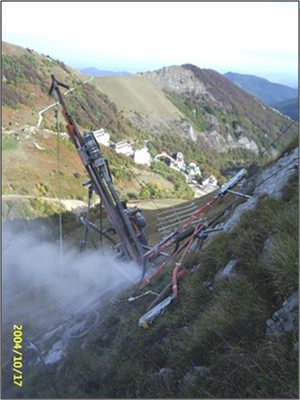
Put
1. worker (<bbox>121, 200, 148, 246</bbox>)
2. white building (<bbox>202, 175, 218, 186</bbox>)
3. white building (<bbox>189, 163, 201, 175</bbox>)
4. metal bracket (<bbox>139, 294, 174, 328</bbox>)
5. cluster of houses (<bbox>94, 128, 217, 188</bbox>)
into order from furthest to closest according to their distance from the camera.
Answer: white building (<bbox>189, 163, 201, 175</bbox>) → white building (<bbox>202, 175, 218, 186</bbox>) → cluster of houses (<bbox>94, 128, 217, 188</bbox>) → worker (<bbox>121, 200, 148, 246</bbox>) → metal bracket (<bbox>139, 294, 174, 328</bbox>)

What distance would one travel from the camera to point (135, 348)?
364 cm

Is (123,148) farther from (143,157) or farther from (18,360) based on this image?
(18,360)

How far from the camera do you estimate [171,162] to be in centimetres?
8288

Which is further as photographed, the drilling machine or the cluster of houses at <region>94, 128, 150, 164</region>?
the cluster of houses at <region>94, 128, 150, 164</region>

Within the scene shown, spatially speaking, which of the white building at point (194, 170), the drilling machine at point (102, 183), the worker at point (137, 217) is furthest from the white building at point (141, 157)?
the drilling machine at point (102, 183)

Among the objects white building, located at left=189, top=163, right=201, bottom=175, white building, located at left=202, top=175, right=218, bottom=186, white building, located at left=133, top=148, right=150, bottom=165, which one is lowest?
white building, located at left=202, top=175, right=218, bottom=186

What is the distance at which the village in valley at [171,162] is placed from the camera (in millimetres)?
68250

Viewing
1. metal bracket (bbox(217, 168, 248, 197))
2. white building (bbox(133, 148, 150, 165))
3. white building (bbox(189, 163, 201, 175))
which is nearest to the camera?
metal bracket (bbox(217, 168, 248, 197))

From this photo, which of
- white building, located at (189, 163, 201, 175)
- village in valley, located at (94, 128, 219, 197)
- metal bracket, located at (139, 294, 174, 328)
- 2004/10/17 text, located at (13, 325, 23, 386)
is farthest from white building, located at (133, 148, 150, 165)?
metal bracket, located at (139, 294, 174, 328)

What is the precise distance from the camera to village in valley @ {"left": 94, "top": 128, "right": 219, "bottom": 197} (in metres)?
68.2

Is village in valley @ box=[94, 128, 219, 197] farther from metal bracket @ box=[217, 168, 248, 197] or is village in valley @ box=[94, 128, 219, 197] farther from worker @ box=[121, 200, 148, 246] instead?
metal bracket @ box=[217, 168, 248, 197]

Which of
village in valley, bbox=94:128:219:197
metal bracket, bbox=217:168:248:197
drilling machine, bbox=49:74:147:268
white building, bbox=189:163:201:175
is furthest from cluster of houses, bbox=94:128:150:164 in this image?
metal bracket, bbox=217:168:248:197

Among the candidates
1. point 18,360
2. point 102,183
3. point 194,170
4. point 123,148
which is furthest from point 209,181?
point 18,360

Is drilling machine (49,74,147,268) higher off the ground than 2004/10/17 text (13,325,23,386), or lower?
higher
